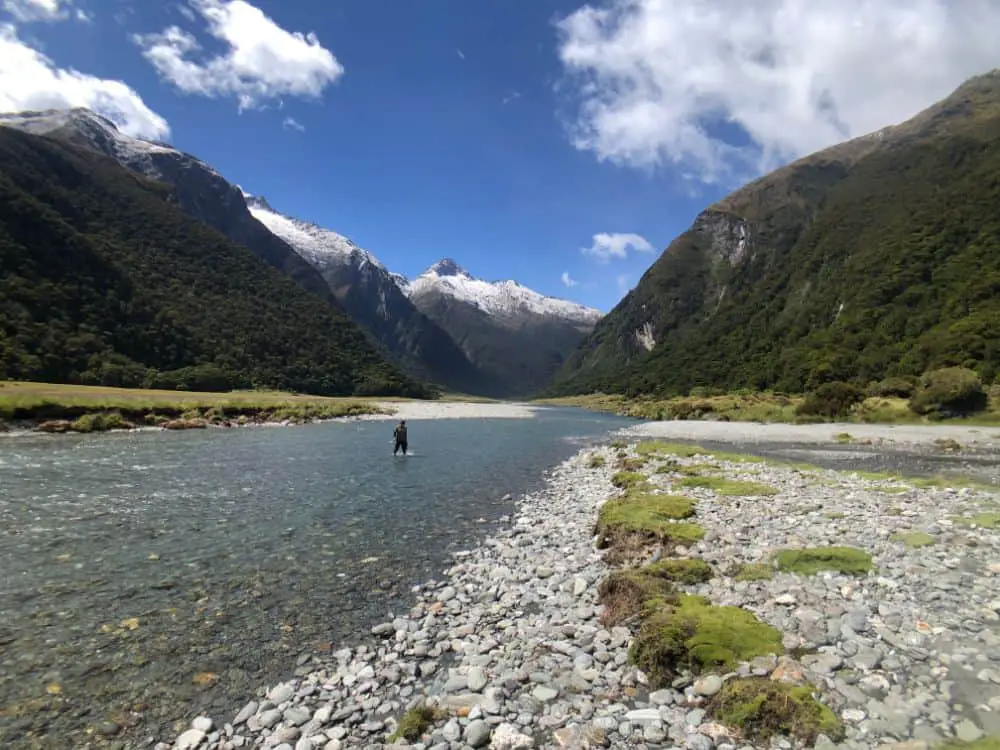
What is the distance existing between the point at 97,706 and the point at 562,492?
66.9ft

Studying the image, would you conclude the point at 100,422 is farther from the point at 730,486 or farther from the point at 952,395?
the point at 952,395

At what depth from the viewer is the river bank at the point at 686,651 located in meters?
6.52

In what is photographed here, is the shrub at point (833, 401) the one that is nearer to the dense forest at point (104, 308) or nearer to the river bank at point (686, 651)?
the river bank at point (686, 651)

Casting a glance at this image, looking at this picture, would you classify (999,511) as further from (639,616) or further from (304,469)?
(304,469)

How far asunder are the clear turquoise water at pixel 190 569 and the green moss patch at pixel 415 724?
2902 millimetres

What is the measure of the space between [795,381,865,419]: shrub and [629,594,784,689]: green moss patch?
223 feet

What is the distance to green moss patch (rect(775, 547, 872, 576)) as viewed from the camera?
10.9 meters

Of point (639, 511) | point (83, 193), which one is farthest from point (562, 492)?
point (83, 193)

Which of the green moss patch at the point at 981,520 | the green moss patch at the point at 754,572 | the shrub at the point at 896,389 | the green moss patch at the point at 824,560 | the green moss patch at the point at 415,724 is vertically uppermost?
the shrub at the point at 896,389

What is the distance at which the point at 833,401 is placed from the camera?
65.9 metres

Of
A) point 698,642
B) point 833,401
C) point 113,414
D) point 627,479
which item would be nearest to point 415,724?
point 698,642

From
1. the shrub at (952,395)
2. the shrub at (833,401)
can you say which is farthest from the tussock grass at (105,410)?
the shrub at (952,395)

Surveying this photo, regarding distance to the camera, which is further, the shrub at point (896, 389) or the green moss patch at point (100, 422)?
the shrub at point (896, 389)

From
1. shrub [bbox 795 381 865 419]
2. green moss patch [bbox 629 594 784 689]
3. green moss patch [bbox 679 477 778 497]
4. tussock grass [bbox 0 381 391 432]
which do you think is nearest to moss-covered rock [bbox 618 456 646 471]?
green moss patch [bbox 679 477 778 497]
